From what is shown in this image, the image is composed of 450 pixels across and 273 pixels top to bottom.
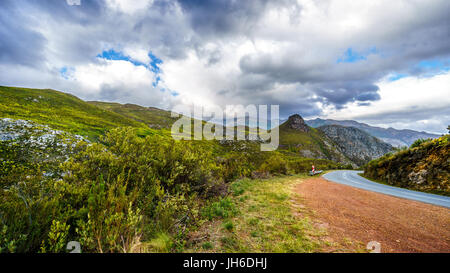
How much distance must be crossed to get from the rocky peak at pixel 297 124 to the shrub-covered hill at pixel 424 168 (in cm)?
17845

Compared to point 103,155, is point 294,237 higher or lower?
lower

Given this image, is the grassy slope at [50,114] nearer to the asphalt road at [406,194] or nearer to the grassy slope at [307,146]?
Answer: the asphalt road at [406,194]

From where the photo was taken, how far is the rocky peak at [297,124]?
598 ft

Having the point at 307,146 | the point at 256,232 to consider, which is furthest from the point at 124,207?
the point at 307,146

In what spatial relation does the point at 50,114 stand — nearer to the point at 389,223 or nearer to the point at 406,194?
the point at 389,223

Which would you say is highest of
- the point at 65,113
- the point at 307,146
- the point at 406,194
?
the point at 65,113

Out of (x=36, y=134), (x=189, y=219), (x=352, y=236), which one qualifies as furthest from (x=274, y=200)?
(x=36, y=134)

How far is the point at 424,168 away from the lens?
12.1 meters

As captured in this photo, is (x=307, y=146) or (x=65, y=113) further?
(x=307, y=146)

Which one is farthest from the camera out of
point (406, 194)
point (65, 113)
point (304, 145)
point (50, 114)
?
point (304, 145)

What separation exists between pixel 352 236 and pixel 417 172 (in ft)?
45.6

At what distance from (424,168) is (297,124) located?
18917 centimetres
